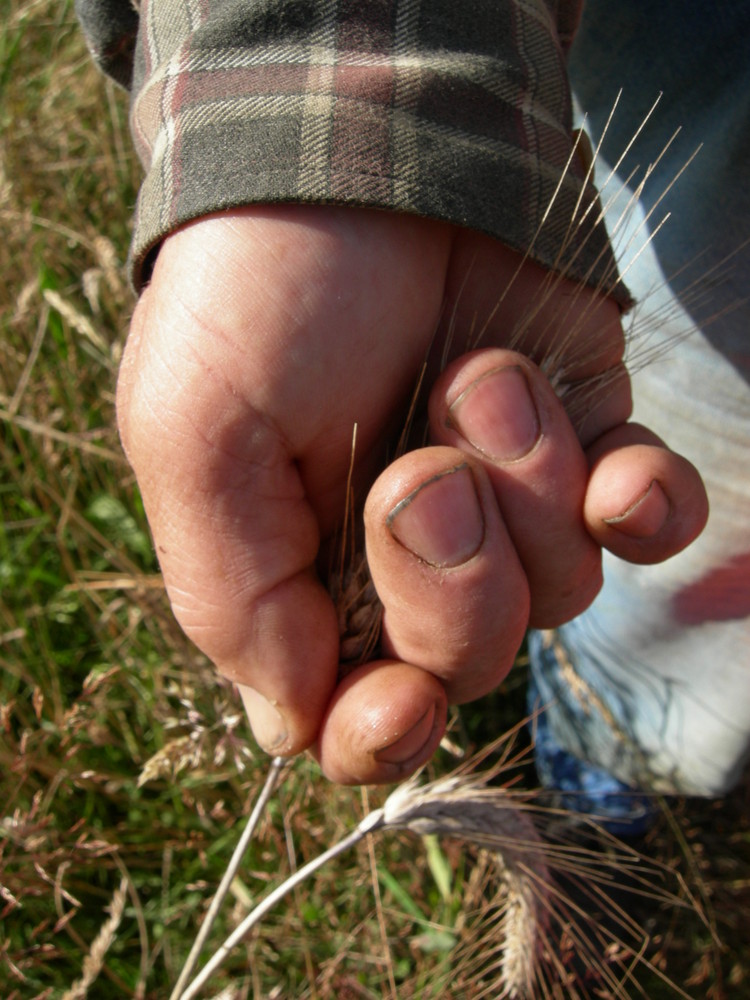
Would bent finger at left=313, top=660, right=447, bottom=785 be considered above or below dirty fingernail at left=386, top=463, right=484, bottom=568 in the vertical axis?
below

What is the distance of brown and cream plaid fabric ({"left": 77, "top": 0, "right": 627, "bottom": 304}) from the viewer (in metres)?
0.84

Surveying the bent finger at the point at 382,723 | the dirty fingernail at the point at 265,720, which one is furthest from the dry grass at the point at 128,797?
the bent finger at the point at 382,723

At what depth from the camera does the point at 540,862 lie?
1.28 metres

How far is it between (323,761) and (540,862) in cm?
45

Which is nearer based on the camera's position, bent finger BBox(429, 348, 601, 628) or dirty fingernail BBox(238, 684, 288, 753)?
bent finger BBox(429, 348, 601, 628)

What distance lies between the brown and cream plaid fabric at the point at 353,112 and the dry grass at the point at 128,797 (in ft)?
2.45

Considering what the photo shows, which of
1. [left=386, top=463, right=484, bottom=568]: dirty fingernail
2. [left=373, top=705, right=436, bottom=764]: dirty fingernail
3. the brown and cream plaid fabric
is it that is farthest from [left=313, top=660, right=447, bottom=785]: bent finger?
the brown and cream plaid fabric

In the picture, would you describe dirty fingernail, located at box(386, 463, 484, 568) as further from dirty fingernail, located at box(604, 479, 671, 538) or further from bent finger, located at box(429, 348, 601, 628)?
dirty fingernail, located at box(604, 479, 671, 538)

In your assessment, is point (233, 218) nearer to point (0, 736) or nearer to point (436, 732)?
point (436, 732)

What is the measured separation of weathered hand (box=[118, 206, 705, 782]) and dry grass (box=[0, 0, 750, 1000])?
1.15ft

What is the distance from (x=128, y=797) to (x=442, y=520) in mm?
1101

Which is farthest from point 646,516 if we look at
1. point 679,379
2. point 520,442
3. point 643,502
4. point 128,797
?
point 128,797

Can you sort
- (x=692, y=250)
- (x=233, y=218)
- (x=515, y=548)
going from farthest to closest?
(x=692, y=250) < (x=515, y=548) < (x=233, y=218)

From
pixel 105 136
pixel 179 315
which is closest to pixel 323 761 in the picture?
pixel 179 315
